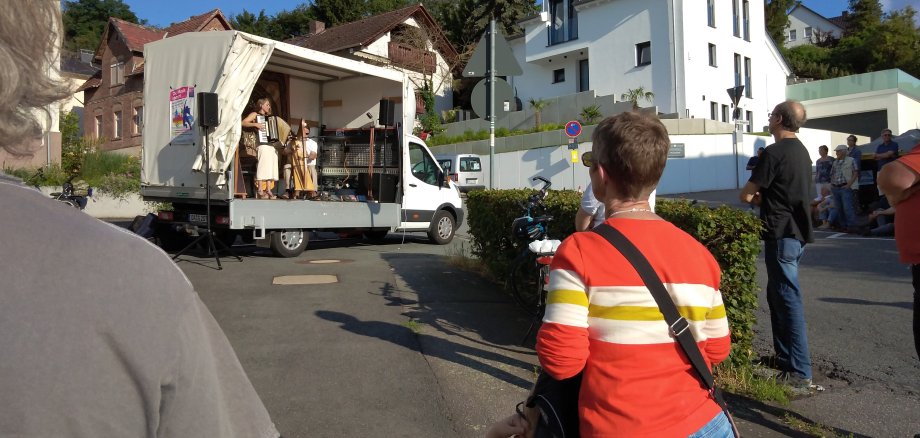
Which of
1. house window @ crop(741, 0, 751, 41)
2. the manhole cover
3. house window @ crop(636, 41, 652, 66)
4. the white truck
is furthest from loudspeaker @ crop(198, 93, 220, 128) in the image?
house window @ crop(741, 0, 751, 41)

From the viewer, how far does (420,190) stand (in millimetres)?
13984

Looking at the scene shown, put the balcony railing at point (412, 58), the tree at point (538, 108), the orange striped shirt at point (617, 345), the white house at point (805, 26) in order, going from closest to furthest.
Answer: the orange striped shirt at point (617, 345)
the tree at point (538, 108)
the balcony railing at point (412, 58)
the white house at point (805, 26)

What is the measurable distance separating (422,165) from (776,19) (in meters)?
54.9

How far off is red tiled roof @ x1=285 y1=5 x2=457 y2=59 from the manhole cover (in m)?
34.0

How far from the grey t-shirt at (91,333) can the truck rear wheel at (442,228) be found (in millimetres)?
13292

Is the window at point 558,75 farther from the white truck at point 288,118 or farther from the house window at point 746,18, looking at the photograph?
the white truck at point 288,118

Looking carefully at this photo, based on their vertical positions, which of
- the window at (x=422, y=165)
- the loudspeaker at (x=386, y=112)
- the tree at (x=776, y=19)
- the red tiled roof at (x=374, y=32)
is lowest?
the window at (x=422, y=165)

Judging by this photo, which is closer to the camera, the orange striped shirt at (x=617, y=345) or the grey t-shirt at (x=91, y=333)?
the grey t-shirt at (x=91, y=333)

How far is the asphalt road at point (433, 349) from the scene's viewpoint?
433 centimetres

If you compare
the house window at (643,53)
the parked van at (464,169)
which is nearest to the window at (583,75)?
the house window at (643,53)

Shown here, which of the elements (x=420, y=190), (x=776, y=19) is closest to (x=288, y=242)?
(x=420, y=190)

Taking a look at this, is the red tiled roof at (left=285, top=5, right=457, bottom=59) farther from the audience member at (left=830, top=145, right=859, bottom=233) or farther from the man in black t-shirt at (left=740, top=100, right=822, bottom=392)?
the man in black t-shirt at (left=740, top=100, right=822, bottom=392)

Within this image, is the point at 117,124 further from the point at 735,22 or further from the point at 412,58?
the point at 735,22

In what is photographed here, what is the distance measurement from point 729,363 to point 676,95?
29.8m
